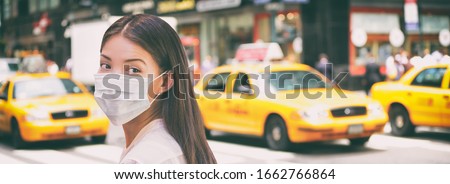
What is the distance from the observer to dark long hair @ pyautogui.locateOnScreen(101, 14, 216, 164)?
2250 millimetres

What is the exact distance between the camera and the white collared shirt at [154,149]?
219cm

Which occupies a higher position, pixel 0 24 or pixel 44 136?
pixel 0 24

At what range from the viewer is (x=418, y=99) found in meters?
8.41

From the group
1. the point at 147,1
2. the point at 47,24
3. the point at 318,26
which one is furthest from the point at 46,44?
the point at 318,26

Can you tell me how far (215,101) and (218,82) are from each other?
33 cm

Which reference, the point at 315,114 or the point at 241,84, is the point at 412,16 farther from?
the point at 315,114

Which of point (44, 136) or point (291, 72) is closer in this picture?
point (44, 136)

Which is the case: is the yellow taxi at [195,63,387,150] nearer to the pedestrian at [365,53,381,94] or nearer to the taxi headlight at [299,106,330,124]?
the taxi headlight at [299,106,330,124]

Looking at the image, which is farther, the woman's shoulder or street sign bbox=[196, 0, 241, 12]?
street sign bbox=[196, 0, 241, 12]

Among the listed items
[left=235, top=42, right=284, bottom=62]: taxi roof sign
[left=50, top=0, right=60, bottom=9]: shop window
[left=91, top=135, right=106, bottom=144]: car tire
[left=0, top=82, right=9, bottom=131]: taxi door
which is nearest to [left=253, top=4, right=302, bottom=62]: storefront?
[left=235, top=42, right=284, bottom=62]: taxi roof sign

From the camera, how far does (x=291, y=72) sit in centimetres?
907

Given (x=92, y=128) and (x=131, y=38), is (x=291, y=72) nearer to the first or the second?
(x=92, y=128)

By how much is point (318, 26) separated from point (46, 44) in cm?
839

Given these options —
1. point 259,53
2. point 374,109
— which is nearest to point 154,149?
point 374,109
